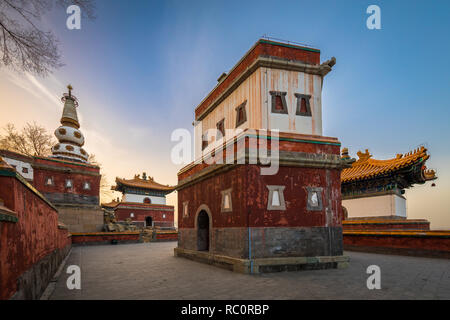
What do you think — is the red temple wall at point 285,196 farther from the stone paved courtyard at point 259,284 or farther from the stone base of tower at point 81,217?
the stone base of tower at point 81,217

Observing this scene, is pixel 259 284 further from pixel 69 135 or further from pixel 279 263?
pixel 69 135

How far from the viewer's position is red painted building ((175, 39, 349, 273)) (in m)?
7.83

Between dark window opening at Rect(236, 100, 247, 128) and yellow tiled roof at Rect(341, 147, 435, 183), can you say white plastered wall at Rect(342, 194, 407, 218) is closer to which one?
yellow tiled roof at Rect(341, 147, 435, 183)

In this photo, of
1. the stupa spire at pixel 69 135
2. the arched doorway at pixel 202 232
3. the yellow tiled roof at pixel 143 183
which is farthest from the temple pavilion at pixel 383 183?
the yellow tiled roof at pixel 143 183

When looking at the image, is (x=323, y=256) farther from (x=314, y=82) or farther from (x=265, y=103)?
(x=314, y=82)

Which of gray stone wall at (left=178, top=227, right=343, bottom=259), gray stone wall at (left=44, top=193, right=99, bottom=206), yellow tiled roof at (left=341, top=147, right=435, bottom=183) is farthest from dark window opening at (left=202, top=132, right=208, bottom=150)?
gray stone wall at (left=44, top=193, right=99, bottom=206)

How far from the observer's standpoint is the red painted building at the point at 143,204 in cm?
3338

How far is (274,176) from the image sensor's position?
26.8 feet

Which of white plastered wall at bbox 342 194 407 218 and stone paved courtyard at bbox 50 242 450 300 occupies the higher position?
white plastered wall at bbox 342 194 407 218

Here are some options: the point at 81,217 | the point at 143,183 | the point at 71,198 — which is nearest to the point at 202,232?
the point at 81,217

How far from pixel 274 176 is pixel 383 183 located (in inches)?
388

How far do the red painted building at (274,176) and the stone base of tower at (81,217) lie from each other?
54.3 feet

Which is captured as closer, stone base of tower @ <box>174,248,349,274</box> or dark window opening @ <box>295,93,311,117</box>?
stone base of tower @ <box>174,248,349,274</box>
